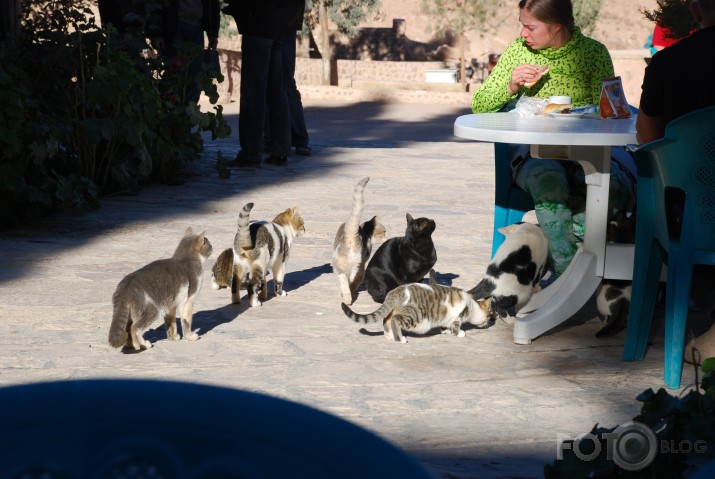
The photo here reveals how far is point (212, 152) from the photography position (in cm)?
1030

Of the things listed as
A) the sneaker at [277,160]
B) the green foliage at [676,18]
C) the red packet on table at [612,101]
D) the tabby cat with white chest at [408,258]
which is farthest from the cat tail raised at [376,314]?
the green foliage at [676,18]

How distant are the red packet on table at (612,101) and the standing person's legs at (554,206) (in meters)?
0.33

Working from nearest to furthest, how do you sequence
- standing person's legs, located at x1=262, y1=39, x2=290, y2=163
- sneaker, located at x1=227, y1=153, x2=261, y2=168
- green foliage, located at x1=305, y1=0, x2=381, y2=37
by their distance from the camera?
standing person's legs, located at x1=262, y1=39, x2=290, y2=163, sneaker, located at x1=227, y1=153, x2=261, y2=168, green foliage, located at x1=305, y1=0, x2=381, y2=37

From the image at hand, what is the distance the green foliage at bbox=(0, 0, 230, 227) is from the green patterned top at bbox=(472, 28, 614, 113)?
285 cm

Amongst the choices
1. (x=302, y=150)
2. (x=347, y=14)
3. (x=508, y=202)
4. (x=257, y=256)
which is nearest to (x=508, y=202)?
(x=508, y=202)

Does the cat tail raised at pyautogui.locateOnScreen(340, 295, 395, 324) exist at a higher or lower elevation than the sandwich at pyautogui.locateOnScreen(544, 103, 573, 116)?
lower

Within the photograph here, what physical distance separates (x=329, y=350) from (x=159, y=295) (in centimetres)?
73

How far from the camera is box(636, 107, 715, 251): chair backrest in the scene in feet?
11.7

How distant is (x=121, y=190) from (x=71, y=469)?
6.74 m

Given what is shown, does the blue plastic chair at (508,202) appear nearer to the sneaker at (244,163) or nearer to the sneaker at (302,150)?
the sneaker at (244,163)

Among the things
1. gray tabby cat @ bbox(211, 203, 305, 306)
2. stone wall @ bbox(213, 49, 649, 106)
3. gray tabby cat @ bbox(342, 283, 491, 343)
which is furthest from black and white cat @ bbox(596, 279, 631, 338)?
stone wall @ bbox(213, 49, 649, 106)

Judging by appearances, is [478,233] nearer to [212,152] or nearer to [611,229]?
[611,229]

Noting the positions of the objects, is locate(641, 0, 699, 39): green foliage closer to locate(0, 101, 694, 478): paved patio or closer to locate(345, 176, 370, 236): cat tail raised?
locate(0, 101, 694, 478): paved patio

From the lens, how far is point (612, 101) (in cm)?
464
